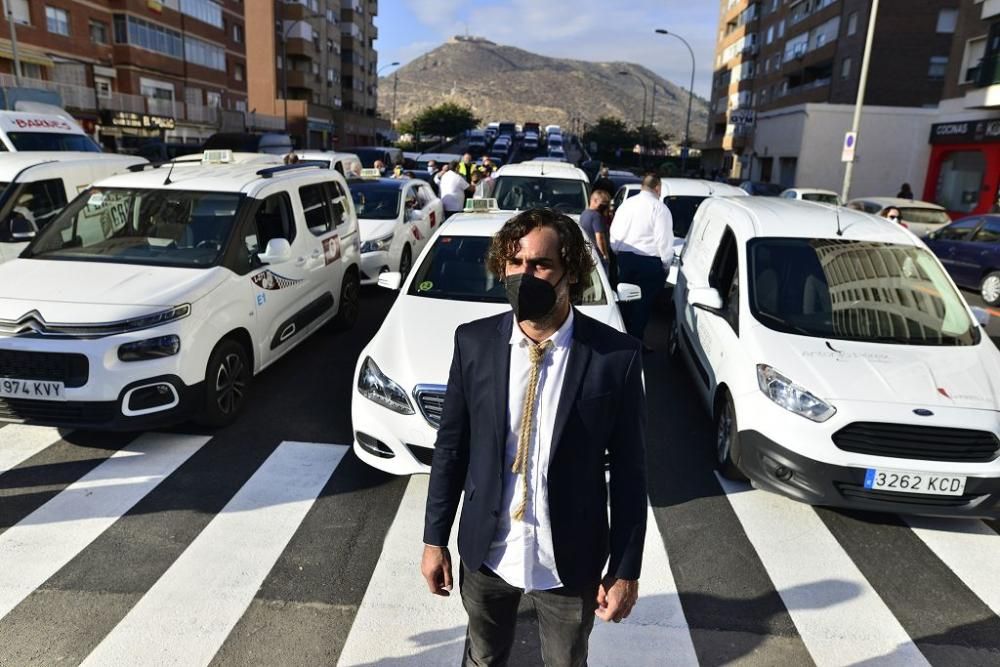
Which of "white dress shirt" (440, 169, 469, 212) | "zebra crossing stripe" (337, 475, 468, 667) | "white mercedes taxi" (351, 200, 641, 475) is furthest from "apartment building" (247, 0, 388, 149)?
"zebra crossing stripe" (337, 475, 468, 667)

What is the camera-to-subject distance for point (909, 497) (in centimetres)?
415

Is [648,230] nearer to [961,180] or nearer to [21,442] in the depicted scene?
[21,442]

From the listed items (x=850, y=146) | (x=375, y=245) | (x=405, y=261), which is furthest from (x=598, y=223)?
(x=850, y=146)

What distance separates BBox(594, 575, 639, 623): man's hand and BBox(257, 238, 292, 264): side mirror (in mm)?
4791

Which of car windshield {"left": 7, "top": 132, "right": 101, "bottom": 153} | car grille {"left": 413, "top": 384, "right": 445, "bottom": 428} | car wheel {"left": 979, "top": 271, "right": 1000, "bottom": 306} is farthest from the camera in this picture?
car windshield {"left": 7, "top": 132, "right": 101, "bottom": 153}

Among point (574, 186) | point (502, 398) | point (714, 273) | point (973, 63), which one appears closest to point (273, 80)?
point (973, 63)

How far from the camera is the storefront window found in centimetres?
2836

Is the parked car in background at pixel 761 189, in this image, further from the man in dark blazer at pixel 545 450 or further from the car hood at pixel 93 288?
the man in dark blazer at pixel 545 450

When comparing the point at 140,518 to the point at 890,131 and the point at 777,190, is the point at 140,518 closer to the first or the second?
the point at 777,190

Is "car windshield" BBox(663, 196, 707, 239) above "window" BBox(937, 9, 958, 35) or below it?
below

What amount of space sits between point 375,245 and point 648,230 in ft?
14.2

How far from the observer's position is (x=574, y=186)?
11.1 metres

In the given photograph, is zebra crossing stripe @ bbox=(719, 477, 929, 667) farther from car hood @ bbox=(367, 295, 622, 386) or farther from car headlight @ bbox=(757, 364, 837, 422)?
car hood @ bbox=(367, 295, 622, 386)

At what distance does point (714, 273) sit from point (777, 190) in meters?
20.1
